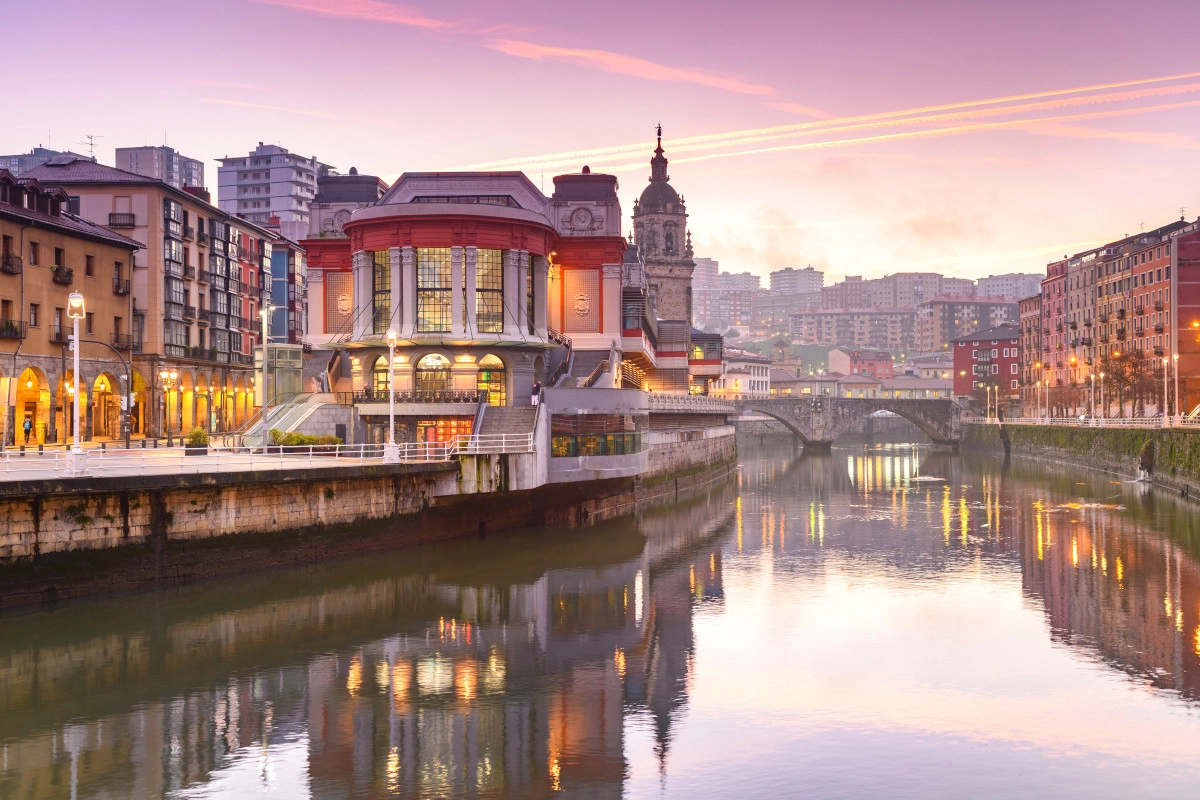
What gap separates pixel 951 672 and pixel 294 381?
164 feet

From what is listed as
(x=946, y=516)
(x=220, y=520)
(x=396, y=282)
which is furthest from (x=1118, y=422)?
(x=220, y=520)

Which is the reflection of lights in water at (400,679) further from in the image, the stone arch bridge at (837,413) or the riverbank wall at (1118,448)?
the stone arch bridge at (837,413)

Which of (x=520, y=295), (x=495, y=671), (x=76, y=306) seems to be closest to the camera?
(x=495, y=671)

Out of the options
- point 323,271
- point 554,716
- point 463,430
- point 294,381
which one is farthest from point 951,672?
point 323,271

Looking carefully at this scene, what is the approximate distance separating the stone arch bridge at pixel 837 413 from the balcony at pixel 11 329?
116m

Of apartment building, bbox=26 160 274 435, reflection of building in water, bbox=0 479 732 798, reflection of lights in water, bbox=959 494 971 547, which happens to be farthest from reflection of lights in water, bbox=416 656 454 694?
apartment building, bbox=26 160 274 435

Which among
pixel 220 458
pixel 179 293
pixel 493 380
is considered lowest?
pixel 220 458

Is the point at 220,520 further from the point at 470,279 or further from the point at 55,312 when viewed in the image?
the point at 55,312

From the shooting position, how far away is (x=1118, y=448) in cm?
10288

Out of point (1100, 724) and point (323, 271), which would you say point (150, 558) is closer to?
point (1100, 724)

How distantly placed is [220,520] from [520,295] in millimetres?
29768

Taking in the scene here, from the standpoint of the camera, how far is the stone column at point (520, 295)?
219ft

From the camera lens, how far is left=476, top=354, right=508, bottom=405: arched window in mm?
66688

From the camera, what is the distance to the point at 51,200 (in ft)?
237
